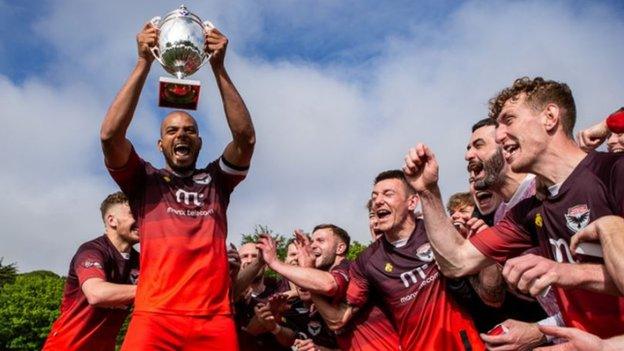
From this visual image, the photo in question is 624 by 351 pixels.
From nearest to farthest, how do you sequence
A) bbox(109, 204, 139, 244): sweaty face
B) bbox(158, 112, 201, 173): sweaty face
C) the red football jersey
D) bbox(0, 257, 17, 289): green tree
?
the red football jersey, bbox(158, 112, 201, 173): sweaty face, bbox(109, 204, 139, 244): sweaty face, bbox(0, 257, 17, 289): green tree

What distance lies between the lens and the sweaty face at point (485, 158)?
6352 millimetres

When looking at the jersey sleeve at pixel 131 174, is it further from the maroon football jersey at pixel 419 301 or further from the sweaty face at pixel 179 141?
the maroon football jersey at pixel 419 301

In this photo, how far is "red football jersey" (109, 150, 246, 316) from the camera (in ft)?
16.4

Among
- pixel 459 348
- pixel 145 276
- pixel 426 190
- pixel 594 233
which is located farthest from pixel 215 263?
pixel 594 233

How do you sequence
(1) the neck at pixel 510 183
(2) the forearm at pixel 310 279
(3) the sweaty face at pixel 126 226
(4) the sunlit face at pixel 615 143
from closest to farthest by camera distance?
1. (4) the sunlit face at pixel 615 143
2. (1) the neck at pixel 510 183
3. (2) the forearm at pixel 310 279
4. (3) the sweaty face at pixel 126 226

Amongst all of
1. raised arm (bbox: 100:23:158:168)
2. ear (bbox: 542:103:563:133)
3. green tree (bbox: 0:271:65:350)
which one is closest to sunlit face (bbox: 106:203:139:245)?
raised arm (bbox: 100:23:158:168)

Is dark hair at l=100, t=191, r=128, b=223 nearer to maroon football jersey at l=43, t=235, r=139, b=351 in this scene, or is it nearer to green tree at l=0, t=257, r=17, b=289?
maroon football jersey at l=43, t=235, r=139, b=351

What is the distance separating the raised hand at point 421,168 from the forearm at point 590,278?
155cm

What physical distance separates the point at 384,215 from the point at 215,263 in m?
2.06

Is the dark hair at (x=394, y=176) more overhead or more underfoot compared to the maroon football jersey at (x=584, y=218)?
more overhead

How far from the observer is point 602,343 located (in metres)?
2.83

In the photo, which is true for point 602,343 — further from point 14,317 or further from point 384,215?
point 14,317

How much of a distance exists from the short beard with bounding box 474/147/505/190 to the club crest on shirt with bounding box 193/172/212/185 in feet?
9.01

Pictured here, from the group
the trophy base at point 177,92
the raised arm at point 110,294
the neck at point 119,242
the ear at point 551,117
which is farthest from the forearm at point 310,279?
the ear at point 551,117
